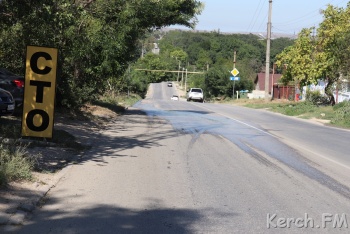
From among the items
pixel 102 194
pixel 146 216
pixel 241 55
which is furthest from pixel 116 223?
pixel 241 55

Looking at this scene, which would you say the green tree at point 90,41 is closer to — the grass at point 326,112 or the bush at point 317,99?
the grass at point 326,112

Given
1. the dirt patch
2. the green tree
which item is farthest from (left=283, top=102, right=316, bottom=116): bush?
the dirt patch

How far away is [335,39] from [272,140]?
1898cm

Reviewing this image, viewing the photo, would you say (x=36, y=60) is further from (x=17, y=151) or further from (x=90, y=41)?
(x=90, y=41)

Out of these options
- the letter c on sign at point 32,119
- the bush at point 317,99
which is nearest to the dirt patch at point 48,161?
the letter c on sign at point 32,119

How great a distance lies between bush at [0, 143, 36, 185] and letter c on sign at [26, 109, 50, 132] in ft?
7.22

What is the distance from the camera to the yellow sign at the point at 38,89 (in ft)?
35.4

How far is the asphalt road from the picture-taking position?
623cm

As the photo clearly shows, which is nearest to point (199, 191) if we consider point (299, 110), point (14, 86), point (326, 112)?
point (14, 86)

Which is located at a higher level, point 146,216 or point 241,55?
point 241,55

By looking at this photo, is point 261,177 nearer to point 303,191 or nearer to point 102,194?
point 303,191

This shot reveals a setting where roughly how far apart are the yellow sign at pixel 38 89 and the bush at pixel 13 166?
7.27 feet

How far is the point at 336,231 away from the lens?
20.1 feet

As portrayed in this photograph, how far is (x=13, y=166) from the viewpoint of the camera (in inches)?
309
